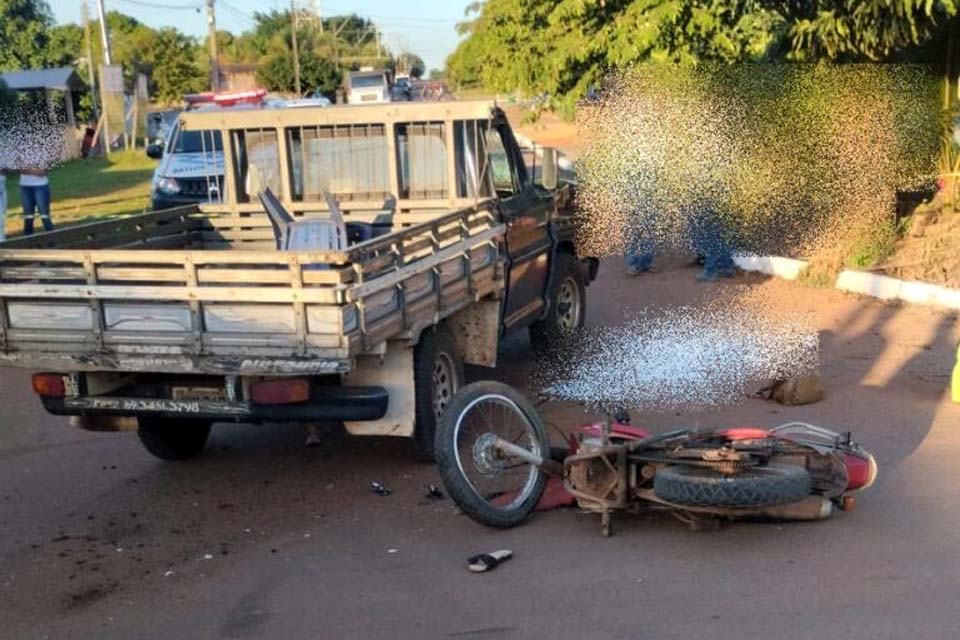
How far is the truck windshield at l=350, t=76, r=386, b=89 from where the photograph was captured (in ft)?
131

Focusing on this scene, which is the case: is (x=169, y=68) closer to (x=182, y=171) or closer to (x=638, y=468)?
(x=182, y=171)

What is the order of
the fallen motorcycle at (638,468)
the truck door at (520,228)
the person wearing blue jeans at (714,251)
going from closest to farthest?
1. the fallen motorcycle at (638,468)
2. the truck door at (520,228)
3. the person wearing blue jeans at (714,251)

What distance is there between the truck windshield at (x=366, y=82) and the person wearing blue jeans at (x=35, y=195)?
24863 mm

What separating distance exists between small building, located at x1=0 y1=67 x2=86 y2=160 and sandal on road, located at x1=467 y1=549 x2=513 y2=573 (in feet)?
119

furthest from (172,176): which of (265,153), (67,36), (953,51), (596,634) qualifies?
(67,36)

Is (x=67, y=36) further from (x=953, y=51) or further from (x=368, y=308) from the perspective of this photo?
(x=368, y=308)

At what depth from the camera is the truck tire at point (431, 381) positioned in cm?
634

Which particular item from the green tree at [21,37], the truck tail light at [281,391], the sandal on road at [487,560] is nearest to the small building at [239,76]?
the green tree at [21,37]

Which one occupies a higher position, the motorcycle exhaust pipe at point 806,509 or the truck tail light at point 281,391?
the truck tail light at point 281,391

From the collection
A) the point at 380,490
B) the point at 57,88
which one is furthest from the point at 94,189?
the point at 380,490

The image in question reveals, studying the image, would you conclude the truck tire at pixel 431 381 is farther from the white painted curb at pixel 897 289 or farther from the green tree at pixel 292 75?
the green tree at pixel 292 75

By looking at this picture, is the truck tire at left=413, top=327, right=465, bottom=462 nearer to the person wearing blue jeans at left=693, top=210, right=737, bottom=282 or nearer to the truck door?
the truck door

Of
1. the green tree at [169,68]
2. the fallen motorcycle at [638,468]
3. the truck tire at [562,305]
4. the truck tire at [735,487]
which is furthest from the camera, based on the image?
the green tree at [169,68]

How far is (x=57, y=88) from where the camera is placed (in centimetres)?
4009
